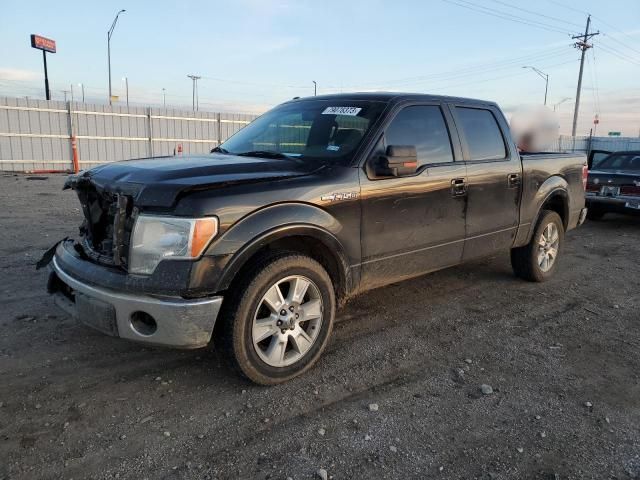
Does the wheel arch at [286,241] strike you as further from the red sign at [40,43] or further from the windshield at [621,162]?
the red sign at [40,43]

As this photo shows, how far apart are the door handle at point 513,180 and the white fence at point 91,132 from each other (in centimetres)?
1721

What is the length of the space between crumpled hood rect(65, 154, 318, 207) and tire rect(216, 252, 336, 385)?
579 millimetres

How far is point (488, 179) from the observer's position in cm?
463

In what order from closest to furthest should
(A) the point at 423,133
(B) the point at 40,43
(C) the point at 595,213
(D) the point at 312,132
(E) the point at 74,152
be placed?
(D) the point at 312,132 → (A) the point at 423,133 → (C) the point at 595,213 → (E) the point at 74,152 → (B) the point at 40,43

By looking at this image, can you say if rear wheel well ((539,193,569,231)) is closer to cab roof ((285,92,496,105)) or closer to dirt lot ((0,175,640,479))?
dirt lot ((0,175,640,479))

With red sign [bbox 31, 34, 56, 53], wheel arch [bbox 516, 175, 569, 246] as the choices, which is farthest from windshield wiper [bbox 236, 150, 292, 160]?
red sign [bbox 31, 34, 56, 53]

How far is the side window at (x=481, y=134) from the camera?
4.61 m

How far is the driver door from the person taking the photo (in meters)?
3.68

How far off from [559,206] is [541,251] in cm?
69

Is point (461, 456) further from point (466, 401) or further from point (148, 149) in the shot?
point (148, 149)

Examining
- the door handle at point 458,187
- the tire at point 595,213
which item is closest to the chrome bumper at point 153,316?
the door handle at point 458,187

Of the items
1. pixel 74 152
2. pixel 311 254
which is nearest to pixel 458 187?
pixel 311 254

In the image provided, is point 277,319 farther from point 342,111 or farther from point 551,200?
point 551,200

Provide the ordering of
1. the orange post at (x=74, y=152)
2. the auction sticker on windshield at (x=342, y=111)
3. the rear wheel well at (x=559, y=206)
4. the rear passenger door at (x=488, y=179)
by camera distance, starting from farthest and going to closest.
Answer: the orange post at (x=74, y=152), the rear wheel well at (x=559, y=206), the rear passenger door at (x=488, y=179), the auction sticker on windshield at (x=342, y=111)
